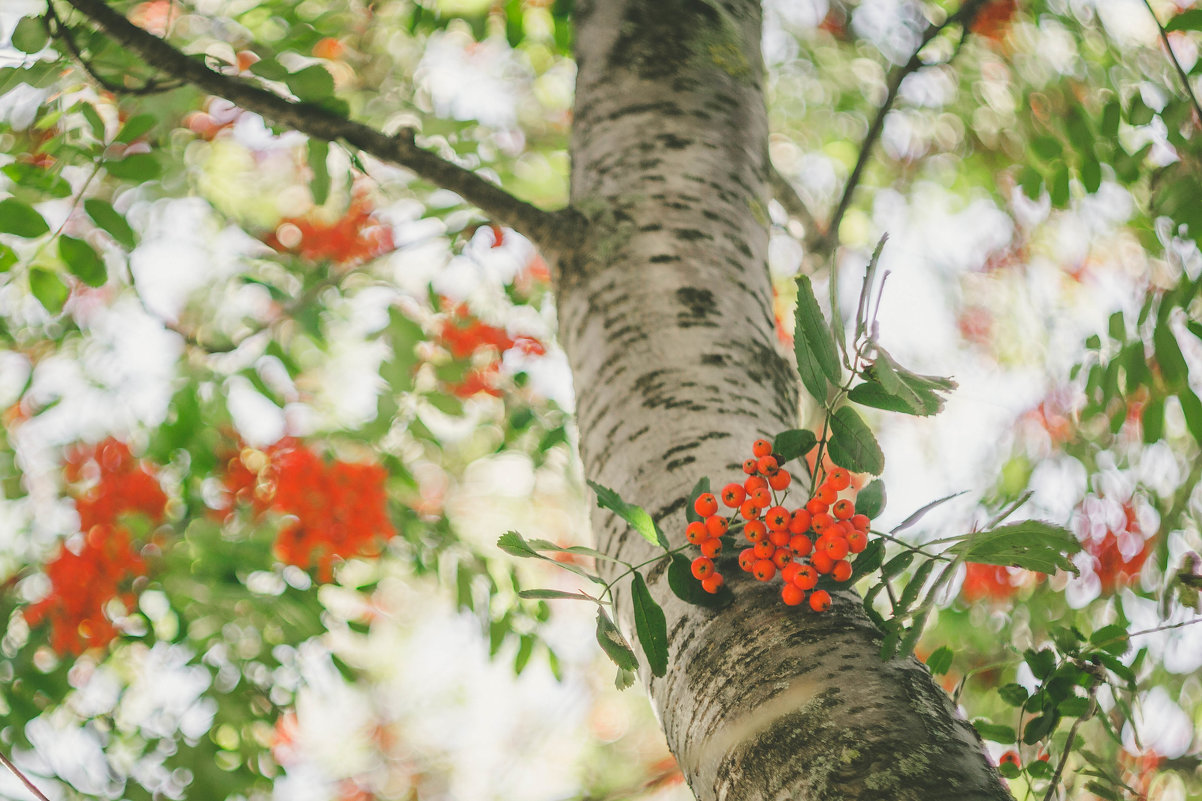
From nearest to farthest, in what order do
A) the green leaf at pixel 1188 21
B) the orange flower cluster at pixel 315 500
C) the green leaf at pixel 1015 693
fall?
the green leaf at pixel 1015 693 < the green leaf at pixel 1188 21 < the orange flower cluster at pixel 315 500

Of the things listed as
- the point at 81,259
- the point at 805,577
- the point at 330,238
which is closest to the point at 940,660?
the point at 805,577

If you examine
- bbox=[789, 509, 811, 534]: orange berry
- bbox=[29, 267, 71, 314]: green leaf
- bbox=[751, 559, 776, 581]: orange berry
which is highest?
bbox=[789, 509, 811, 534]: orange berry

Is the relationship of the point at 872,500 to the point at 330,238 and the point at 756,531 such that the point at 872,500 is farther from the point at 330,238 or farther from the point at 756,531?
the point at 330,238

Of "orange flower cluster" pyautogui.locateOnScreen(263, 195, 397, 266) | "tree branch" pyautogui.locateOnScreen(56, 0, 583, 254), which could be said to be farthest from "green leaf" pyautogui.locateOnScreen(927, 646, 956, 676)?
"orange flower cluster" pyautogui.locateOnScreen(263, 195, 397, 266)

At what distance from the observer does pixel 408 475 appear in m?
2.54

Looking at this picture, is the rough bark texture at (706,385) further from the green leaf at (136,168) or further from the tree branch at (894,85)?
the green leaf at (136,168)

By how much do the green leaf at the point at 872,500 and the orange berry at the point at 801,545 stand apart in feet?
0.37

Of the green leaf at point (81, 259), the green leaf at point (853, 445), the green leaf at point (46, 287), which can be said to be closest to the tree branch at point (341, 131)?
the green leaf at point (81, 259)

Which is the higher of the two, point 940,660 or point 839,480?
point 839,480

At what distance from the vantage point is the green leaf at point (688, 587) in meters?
0.80

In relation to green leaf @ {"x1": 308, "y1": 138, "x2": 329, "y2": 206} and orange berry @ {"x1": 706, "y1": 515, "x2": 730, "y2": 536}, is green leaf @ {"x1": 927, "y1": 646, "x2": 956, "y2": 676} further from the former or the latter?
green leaf @ {"x1": 308, "y1": 138, "x2": 329, "y2": 206}

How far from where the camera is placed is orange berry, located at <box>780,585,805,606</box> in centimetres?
75

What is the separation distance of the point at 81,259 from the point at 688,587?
1.29m

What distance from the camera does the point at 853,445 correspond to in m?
0.83
